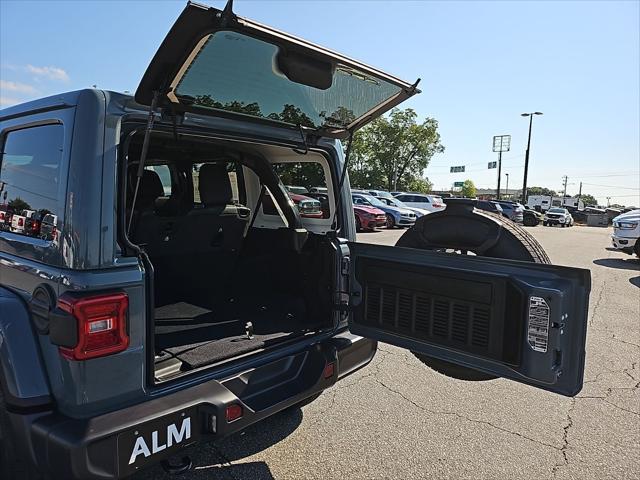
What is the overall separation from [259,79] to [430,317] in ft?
5.02

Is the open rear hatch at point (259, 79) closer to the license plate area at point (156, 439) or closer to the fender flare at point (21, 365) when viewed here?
the fender flare at point (21, 365)

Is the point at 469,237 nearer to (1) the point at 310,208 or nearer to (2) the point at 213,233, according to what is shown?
(1) the point at 310,208

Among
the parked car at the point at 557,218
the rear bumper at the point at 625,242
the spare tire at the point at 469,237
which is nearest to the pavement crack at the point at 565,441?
the spare tire at the point at 469,237

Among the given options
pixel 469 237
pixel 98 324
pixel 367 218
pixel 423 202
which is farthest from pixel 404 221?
pixel 98 324

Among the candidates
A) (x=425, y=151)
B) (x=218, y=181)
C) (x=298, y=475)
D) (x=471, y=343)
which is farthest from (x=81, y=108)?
(x=425, y=151)

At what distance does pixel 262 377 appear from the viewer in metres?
2.44

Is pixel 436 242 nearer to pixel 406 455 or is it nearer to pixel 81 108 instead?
pixel 406 455

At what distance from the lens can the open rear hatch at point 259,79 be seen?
70.8 inches

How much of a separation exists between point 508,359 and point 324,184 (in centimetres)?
188

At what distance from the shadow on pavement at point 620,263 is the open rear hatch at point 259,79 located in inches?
437

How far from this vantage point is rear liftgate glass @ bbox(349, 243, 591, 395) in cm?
189

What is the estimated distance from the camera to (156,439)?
6.13ft

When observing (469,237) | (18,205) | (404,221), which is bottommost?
(404,221)

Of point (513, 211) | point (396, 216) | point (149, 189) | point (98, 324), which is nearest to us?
point (98, 324)
